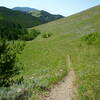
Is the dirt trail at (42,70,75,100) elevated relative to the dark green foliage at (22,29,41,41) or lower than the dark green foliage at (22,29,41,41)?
lower

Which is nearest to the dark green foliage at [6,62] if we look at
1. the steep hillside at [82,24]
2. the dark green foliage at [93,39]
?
the dark green foliage at [93,39]

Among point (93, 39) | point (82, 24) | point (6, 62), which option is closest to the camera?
point (6, 62)

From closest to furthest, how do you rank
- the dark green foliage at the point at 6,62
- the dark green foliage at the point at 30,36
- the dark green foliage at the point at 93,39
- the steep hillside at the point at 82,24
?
the dark green foliage at the point at 6,62 → the dark green foliage at the point at 93,39 → the steep hillside at the point at 82,24 → the dark green foliage at the point at 30,36

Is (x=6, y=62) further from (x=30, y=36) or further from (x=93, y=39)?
(x=30, y=36)

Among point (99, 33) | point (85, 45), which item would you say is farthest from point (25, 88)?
point (99, 33)

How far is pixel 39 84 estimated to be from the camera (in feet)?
53.9

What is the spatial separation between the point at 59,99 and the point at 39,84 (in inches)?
101

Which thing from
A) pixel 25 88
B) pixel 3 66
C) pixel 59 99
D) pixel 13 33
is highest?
pixel 13 33

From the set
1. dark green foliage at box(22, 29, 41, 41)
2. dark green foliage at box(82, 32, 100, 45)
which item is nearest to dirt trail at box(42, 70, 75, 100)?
dark green foliage at box(82, 32, 100, 45)

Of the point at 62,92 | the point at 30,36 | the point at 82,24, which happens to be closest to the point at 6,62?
the point at 62,92

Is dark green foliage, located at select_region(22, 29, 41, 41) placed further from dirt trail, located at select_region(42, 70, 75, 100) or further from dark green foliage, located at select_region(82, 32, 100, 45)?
dirt trail, located at select_region(42, 70, 75, 100)

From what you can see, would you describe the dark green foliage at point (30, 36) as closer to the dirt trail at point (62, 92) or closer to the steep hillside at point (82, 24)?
the steep hillside at point (82, 24)

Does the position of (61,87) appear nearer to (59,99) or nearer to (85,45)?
(59,99)

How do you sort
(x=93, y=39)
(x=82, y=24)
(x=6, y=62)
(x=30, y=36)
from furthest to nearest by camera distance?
1. (x=30, y=36)
2. (x=82, y=24)
3. (x=93, y=39)
4. (x=6, y=62)
